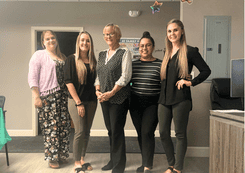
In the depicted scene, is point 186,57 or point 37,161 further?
point 37,161

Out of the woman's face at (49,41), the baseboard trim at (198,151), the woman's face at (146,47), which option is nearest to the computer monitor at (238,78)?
the woman's face at (146,47)

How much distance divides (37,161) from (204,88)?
217 cm

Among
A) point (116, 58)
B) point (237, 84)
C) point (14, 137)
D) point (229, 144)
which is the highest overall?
point (116, 58)

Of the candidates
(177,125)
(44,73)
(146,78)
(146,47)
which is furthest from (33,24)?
(177,125)

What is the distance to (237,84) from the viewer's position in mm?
1801

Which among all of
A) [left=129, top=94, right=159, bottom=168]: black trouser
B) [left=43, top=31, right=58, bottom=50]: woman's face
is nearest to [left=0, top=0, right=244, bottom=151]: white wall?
[left=43, top=31, right=58, bottom=50]: woman's face

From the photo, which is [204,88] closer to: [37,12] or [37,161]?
[37,161]

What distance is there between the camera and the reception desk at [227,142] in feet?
4.82

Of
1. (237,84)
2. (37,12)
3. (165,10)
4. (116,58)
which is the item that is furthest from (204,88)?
(37,12)

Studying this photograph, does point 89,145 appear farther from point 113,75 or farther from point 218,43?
point 218,43

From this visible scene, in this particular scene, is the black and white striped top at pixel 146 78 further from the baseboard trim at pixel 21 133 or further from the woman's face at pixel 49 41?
the baseboard trim at pixel 21 133

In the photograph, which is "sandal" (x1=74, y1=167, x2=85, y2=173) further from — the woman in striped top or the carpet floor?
the carpet floor

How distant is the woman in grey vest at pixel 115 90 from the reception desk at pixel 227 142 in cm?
78

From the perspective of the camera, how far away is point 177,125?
75.5 inches
